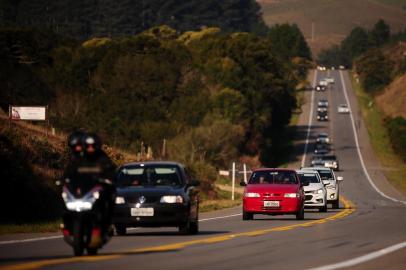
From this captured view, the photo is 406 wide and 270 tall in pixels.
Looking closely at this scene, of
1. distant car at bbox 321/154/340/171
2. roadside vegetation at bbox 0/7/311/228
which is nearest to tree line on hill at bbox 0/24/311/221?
roadside vegetation at bbox 0/7/311/228

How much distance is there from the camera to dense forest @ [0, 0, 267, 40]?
134 metres

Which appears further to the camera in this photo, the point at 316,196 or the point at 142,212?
the point at 316,196

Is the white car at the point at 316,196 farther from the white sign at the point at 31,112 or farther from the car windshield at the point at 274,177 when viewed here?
the white sign at the point at 31,112

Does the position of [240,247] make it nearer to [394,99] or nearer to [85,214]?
[85,214]

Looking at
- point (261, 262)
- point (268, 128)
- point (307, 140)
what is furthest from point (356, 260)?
point (307, 140)

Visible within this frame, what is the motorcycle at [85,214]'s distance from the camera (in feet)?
55.8

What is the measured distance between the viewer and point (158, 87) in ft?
353

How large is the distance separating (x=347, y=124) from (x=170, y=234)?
4753 inches

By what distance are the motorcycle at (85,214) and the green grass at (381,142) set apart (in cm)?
5922

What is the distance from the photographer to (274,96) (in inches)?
4589

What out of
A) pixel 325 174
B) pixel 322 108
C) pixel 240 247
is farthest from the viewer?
pixel 322 108

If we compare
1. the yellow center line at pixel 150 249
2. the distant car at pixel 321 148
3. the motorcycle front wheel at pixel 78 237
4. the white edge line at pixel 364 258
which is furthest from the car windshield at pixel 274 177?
the distant car at pixel 321 148

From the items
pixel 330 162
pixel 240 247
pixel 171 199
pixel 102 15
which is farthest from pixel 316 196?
pixel 102 15

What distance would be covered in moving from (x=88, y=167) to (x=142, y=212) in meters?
7.56
